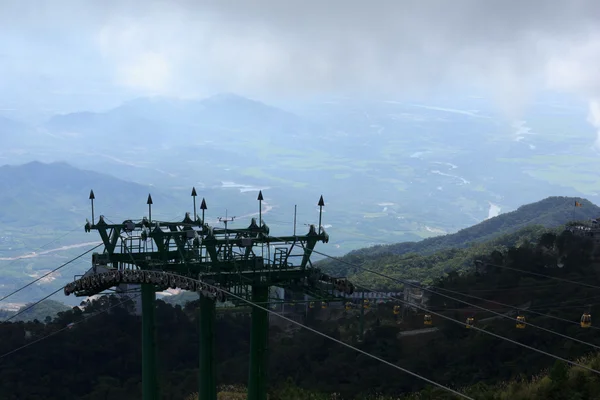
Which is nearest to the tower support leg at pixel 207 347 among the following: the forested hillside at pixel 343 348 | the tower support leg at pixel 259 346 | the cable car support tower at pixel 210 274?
the cable car support tower at pixel 210 274

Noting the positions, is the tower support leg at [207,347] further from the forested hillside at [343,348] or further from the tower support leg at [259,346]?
the forested hillside at [343,348]

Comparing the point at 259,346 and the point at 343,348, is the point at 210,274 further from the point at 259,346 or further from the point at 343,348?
the point at 343,348

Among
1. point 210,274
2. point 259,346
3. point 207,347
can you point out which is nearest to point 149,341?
point 207,347

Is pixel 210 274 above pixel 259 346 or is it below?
above

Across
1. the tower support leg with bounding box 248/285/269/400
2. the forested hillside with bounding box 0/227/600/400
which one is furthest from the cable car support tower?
the forested hillside with bounding box 0/227/600/400

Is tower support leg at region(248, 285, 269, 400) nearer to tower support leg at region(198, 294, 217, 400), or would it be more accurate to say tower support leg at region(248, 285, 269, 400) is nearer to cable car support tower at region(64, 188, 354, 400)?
cable car support tower at region(64, 188, 354, 400)

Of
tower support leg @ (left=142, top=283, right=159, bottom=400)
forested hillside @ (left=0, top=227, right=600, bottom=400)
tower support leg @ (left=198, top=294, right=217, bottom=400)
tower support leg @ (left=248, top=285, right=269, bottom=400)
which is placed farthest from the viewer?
forested hillside @ (left=0, top=227, right=600, bottom=400)
